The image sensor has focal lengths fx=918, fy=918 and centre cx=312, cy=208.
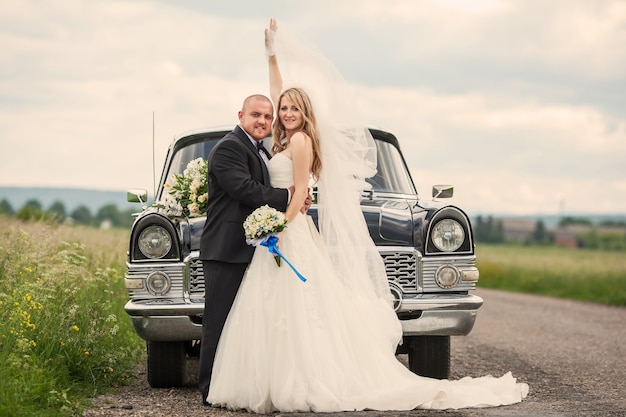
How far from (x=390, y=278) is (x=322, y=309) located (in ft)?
2.32

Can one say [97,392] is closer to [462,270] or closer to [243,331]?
[243,331]

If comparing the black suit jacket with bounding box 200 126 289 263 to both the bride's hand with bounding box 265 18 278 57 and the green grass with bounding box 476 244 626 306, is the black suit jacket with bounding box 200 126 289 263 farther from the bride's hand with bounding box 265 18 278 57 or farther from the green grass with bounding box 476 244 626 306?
the green grass with bounding box 476 244 626 306

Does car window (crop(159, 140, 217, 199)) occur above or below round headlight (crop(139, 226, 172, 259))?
above

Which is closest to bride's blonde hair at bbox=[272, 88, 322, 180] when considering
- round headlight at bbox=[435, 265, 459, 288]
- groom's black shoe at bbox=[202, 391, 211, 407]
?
round headlight at bbox=[435, 265, 459, 288]

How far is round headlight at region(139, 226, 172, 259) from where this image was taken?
6012 mm

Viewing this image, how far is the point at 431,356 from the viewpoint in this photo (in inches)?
246

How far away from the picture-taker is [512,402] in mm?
5719

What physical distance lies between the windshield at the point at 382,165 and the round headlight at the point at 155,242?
117 centimetres

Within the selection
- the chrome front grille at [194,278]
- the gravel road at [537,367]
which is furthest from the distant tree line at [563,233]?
the chrome front grille at [194,278]

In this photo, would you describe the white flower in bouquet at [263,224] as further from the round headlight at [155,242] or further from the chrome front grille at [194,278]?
the round headlight at [155,242]

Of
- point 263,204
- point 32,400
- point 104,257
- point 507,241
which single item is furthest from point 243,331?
point 507,241

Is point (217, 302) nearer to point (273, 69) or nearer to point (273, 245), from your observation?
point (273, 245)

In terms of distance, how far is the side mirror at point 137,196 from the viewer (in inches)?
270

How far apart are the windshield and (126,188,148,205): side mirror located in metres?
0.25
